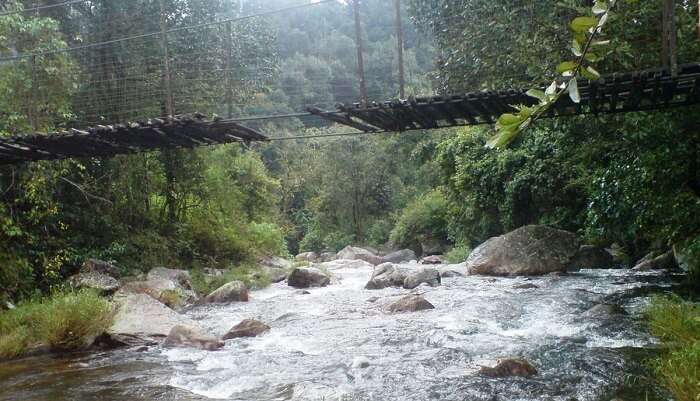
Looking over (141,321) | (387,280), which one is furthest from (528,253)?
(141,321)

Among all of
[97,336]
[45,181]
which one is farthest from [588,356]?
[45,181]

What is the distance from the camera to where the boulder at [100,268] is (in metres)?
9.09

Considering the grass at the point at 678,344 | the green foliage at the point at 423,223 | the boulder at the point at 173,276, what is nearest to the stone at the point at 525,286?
the grass at the point at 678,344

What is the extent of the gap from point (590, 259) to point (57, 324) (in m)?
8.01

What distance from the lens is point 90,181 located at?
10281mm

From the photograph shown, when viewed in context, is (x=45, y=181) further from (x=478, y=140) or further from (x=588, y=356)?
(x=478, y=140)

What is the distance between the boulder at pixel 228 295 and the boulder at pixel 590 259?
5.42 metres

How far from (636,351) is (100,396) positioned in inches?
168

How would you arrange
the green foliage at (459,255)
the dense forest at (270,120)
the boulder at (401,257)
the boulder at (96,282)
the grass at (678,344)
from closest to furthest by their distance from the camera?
the grass at (678,344) → the dense forest at (270,120) → the boulder at (96,282) → the green foliage at (459,255) → the boulder at (401,257)

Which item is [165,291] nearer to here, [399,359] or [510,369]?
[399,359]

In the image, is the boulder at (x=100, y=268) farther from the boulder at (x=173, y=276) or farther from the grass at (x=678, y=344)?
the grass at (x=678, y=344)

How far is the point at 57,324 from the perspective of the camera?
20.3ft

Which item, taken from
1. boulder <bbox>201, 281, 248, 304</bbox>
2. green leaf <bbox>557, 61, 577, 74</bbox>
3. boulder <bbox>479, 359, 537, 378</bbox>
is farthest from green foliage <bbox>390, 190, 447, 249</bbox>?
green leaf <bbox>557, 61, 577, 74</bbox>

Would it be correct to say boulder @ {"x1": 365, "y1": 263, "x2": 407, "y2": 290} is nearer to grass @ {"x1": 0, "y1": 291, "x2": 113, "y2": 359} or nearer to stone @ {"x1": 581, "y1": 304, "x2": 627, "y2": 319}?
stone @ {"x1": 581, "y1": 304, "x2": 627, "y2": 319}
